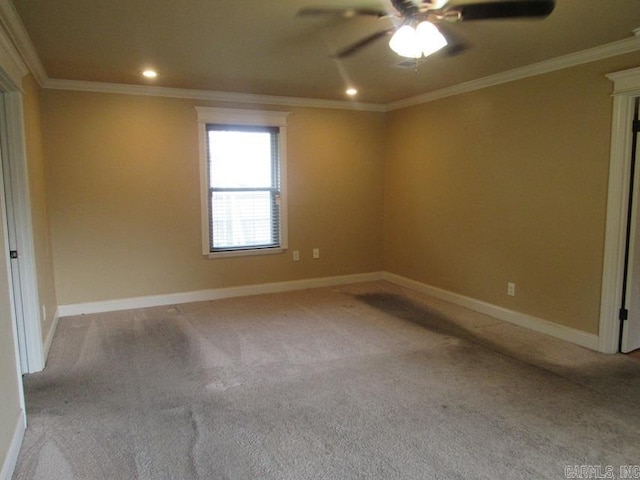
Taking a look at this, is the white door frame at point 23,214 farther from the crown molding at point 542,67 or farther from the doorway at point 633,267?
the doorway at point 633,267

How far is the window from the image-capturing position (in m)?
5.02

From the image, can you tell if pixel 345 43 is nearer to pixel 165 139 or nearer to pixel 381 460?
pixel 165 139

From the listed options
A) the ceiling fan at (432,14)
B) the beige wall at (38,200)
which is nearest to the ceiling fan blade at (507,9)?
the ceiling fan at (432,14)

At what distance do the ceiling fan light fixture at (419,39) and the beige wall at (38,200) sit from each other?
2.75 meters

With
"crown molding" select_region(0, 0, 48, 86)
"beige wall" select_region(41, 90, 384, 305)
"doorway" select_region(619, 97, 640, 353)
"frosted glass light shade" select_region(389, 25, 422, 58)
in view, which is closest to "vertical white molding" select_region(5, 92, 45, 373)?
"crown molding" select_region(0, 0, 48, 86)

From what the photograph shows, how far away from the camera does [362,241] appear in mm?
6027

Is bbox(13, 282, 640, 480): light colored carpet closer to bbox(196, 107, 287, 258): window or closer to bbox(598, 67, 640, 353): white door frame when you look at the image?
bbox(598, 67, 640, 353): white door frame

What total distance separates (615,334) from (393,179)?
3.14 metres

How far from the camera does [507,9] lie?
2090mm

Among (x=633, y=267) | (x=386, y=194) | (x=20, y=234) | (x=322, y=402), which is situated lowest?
(x=322, y=402)

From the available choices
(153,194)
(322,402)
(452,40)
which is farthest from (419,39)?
(153,194)

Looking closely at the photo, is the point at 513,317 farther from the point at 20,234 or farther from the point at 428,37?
the point at 20,234

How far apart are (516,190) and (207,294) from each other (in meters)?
3.49

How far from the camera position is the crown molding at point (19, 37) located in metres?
2.50
